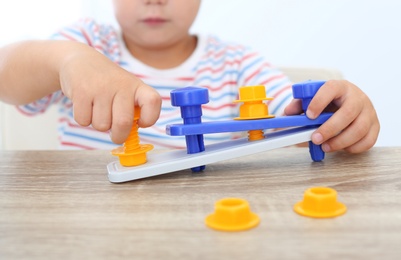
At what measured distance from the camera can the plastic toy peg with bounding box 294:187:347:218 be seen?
0.34m

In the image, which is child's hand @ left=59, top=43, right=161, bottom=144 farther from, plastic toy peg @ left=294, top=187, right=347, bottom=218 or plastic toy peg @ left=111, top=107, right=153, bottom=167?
plastic toy peg @ left=294, top=187, right=347, bottom=218

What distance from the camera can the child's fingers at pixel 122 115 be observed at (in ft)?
1.54

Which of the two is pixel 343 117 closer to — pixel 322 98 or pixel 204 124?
pixel 322 98

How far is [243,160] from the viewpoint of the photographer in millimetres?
561

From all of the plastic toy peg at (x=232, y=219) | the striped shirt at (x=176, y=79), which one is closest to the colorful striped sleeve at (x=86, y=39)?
the striped shirt at (x=176, y=79)

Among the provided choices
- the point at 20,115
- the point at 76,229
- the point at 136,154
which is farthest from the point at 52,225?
the point at 20,115

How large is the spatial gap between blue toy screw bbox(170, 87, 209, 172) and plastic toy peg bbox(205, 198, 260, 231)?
156mm

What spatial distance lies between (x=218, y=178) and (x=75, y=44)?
281 mm

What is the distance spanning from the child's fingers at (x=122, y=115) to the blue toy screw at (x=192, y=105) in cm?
4

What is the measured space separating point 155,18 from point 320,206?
2.06 feet

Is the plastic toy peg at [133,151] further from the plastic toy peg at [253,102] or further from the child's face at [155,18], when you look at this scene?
the child's face at [155,18]

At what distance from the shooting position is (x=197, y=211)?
0.37 meters

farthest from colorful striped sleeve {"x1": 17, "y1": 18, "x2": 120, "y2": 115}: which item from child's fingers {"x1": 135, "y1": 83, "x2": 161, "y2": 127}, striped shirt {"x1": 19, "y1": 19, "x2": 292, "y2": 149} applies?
child's fingers {"x1": 135, "y1": 83, "x2": 161, "y2": 127}

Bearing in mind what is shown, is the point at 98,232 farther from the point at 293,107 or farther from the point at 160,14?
the point at 160,14
